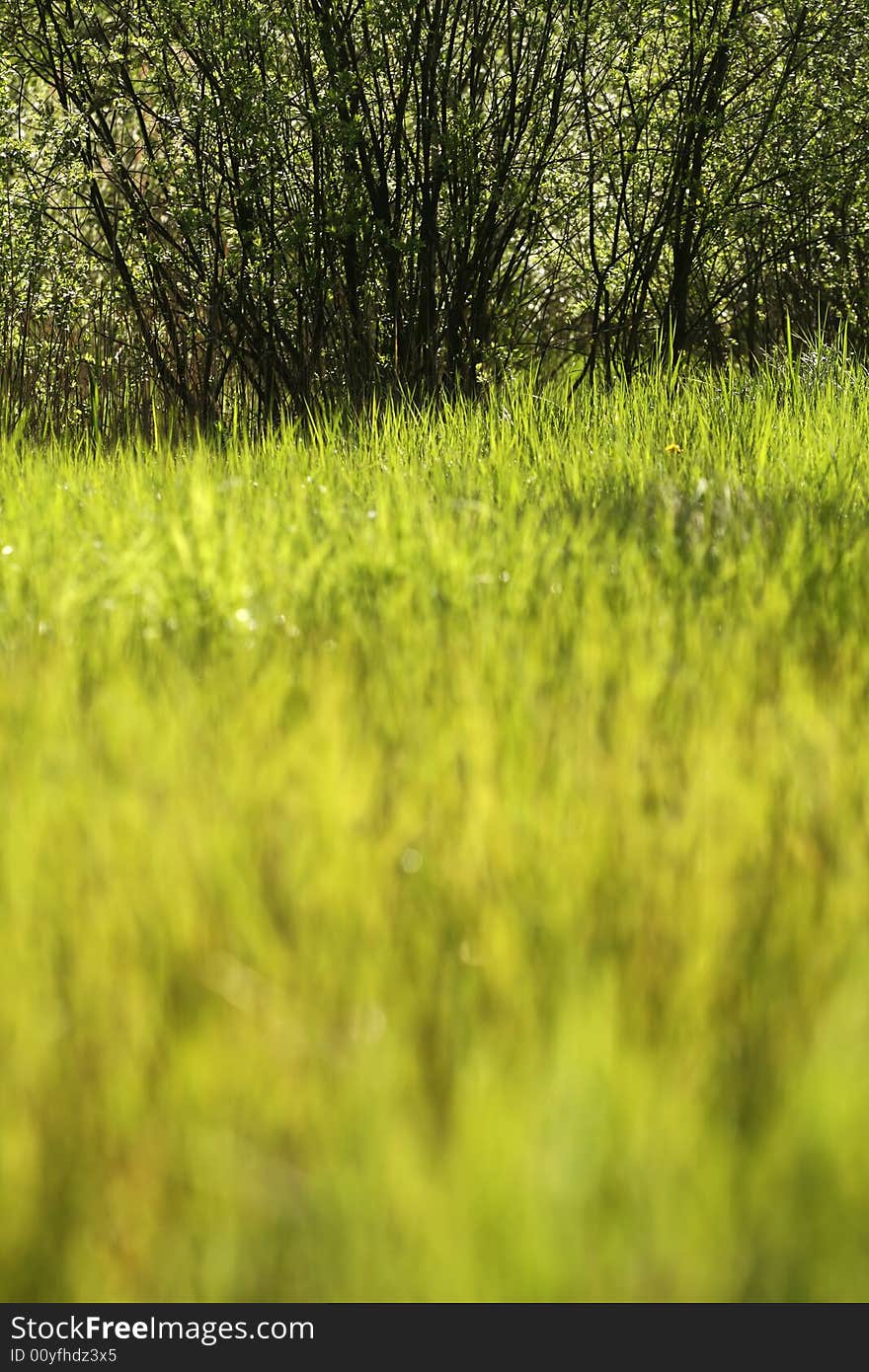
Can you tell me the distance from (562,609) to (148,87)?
6899 millimetres

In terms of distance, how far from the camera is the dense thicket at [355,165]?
7070 millimetres

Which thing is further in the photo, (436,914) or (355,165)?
(355,165)

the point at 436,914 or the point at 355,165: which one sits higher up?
the point at 355,165

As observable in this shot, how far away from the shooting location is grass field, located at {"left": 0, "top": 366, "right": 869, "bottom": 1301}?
92 centimetres

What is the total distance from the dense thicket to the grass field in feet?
14.5

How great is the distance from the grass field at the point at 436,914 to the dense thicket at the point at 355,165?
14.5 feet

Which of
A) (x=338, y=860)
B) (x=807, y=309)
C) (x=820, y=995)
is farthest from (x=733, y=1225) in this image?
(x=807, y=309)

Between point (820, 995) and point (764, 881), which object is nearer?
point (820, 995)

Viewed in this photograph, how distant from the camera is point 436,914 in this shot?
4.39ft

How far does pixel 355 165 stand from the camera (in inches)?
287

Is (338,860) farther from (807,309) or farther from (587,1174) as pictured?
(807,309)

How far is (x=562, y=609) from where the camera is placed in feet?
7.64

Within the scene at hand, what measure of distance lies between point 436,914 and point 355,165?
6946 mm

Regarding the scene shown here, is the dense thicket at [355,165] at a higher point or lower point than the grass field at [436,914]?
higher
